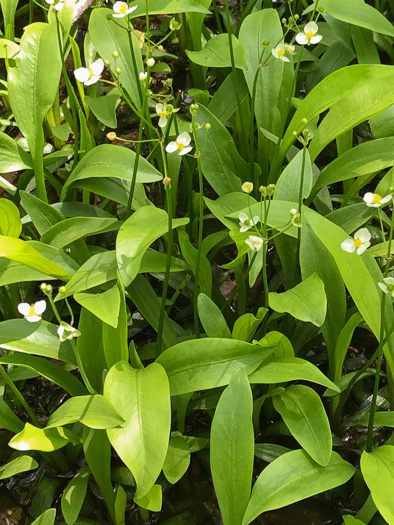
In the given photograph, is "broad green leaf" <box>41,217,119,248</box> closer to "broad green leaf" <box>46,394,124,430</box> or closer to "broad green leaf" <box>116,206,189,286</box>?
"broad green leaf" <box>116,206,189,286</box>

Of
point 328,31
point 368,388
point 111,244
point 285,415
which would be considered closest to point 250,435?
point 285,415

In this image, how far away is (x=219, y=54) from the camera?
1.79 meters

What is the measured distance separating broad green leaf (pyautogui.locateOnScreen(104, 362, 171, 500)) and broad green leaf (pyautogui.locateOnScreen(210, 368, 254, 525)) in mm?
124

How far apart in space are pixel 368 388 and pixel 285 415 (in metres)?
0.35

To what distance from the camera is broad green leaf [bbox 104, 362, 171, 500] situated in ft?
3.60

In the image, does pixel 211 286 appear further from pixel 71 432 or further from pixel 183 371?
pixel 71 432

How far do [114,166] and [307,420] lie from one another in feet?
2.52

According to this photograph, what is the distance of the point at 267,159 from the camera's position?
1813 mm

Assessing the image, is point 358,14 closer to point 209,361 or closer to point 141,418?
point 209,361

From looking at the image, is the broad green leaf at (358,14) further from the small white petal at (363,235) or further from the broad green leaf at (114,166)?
the small white petal at (363,235)

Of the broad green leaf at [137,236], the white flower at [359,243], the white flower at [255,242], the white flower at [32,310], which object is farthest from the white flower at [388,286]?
the white flower at [32,310]

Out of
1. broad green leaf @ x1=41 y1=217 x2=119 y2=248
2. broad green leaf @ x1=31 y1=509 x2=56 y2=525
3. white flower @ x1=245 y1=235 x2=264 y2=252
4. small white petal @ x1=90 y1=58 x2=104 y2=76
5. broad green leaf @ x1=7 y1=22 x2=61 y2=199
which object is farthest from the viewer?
broad green leaf @ x1=7 y1=22 x2=61 y2=199

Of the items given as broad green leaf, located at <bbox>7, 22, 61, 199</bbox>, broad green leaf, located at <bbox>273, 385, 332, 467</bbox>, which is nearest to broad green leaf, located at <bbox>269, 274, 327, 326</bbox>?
broad green leaf, located at <bbox>273, 385, 332, 467</bbox>

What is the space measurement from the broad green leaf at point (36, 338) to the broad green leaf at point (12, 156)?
497mm
